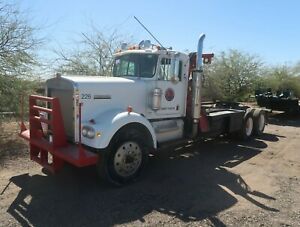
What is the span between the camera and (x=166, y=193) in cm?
556

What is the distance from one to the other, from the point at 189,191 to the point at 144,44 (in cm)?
317

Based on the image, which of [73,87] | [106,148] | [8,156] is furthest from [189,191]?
[8,156]

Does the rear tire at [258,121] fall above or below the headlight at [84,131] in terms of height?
below

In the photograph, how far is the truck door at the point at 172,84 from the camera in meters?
6.88

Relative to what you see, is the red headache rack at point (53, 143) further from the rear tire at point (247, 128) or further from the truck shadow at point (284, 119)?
the truck shadow at point (284, 119)

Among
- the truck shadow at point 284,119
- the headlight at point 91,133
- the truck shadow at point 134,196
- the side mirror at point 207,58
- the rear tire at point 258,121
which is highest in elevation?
the side mirror at point 207,58

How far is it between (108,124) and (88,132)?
0.34 m

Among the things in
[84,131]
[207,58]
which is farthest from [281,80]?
[84,131]

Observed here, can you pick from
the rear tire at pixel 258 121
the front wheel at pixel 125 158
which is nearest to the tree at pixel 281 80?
the rear tire at pixel 258 121

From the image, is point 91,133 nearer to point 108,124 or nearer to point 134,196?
point 108,124

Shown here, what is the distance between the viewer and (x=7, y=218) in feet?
15.1

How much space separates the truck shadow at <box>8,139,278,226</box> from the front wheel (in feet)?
0.62

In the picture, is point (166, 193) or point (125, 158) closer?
point (166, 193)

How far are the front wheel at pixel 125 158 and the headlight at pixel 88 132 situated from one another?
410 mm
